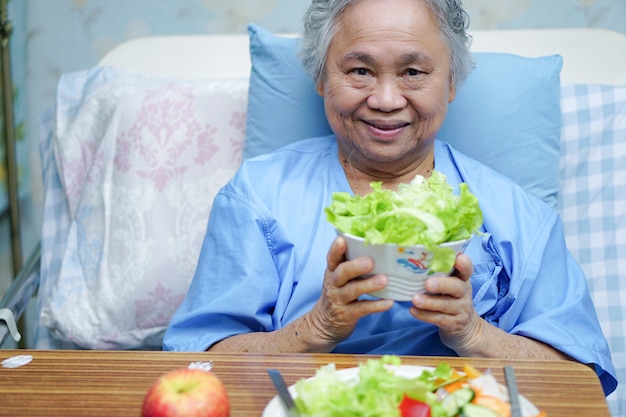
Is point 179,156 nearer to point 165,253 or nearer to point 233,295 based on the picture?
point 165,253

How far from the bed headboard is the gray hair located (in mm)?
592

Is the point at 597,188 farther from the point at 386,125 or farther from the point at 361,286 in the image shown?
the point at 361,286

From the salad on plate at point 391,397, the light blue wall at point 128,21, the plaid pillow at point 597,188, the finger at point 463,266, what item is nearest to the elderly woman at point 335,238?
the finger at point 463,266

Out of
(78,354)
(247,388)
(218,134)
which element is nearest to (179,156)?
(218,134)

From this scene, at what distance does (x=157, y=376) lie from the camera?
3.46 feet

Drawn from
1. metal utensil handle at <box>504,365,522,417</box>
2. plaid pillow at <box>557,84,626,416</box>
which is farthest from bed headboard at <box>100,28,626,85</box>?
metal utensil handle at <box>504,365,522,417</box>

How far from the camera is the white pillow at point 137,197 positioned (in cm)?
189

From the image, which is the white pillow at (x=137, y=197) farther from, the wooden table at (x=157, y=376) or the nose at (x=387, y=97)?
the wooden table at (x=157, y=376)

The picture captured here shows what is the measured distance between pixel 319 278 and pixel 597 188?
85cm

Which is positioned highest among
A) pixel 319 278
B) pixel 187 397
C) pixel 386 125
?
pixel 386 125

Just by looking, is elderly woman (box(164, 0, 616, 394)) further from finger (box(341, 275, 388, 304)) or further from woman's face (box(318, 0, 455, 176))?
finger (box(341, 275, 388, 304))

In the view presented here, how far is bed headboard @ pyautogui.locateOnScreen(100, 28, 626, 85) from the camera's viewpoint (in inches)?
82.8

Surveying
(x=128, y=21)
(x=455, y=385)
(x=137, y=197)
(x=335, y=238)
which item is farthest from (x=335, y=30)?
(x=128, y=21)

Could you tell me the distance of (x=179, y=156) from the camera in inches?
77.4
